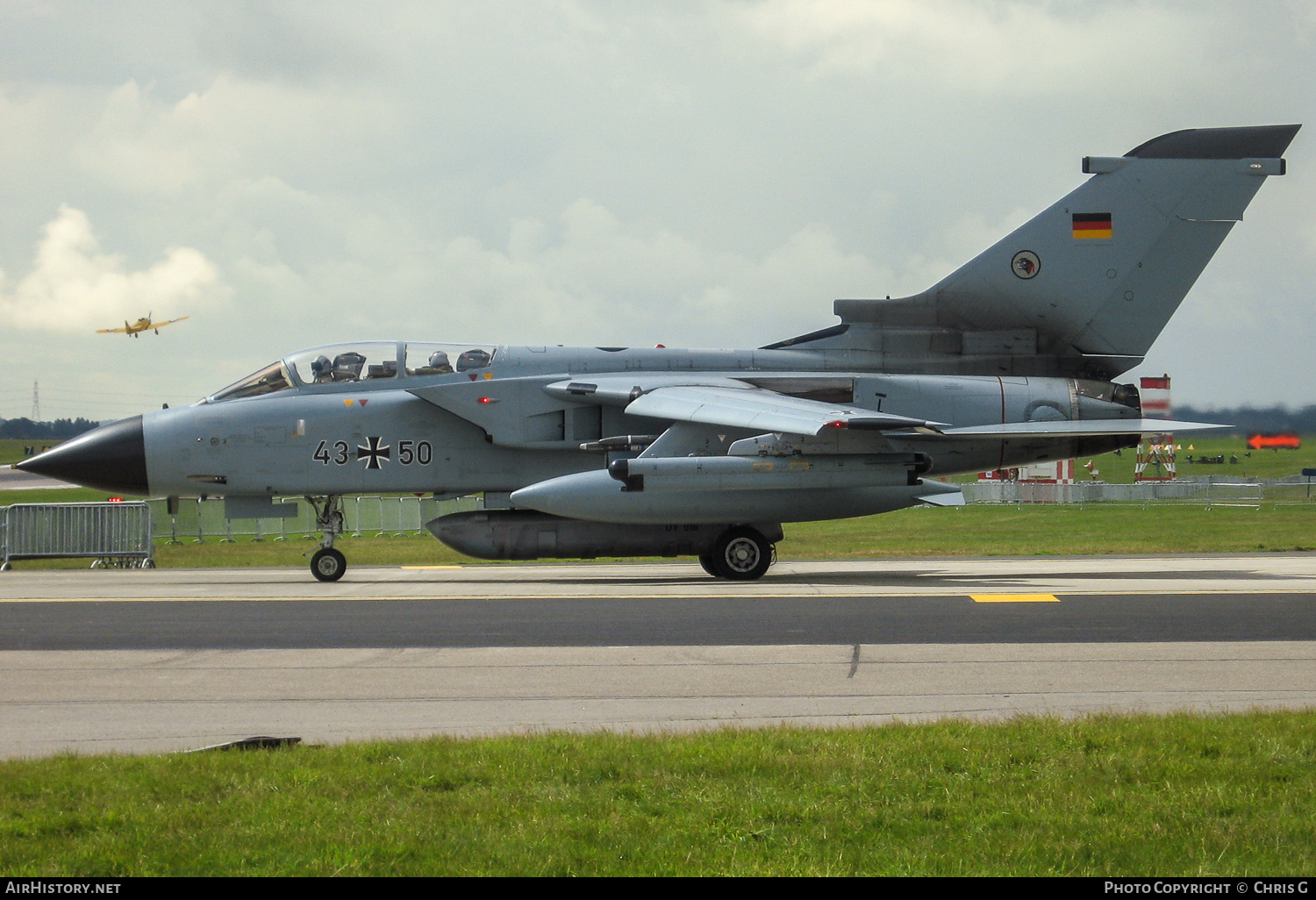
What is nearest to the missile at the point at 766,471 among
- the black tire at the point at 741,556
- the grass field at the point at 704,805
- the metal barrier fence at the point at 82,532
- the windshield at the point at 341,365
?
the black tire at the point at 741,556

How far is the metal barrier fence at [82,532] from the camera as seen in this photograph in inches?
867

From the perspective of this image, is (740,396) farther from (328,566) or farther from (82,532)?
(82,532)

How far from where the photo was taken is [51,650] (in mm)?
9742

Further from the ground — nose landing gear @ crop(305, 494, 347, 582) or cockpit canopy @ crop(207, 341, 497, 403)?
cockpit canopy @ crop(207, 341, 497, 403)

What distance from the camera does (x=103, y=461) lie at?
16.8m

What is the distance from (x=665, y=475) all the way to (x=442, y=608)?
400 cm

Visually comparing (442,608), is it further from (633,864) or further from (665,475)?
(633,864)

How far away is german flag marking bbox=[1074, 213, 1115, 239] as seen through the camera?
693 inches

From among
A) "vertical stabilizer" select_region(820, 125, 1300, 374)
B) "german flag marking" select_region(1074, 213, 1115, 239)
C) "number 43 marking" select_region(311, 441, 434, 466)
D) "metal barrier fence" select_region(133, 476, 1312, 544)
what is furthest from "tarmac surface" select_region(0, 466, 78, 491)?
"german flag marking" select_region(1074, 213, 1115, 239)

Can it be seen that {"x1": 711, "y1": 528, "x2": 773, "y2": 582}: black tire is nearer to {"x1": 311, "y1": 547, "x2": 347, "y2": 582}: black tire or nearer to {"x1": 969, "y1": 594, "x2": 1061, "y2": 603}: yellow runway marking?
{"x1": 969, "y1": 594, "x2": 1061, "y2": 603}: yellow runway marking

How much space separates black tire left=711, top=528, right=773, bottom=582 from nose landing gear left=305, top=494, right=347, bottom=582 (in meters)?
5.42

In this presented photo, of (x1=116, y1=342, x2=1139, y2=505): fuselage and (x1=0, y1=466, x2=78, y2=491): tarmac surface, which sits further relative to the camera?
(x1=0, y1=466, x2=78, y2=491): tarmac surface

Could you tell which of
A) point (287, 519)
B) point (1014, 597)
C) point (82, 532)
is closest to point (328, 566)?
point (82, 532)

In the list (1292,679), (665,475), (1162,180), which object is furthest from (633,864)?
(1162,180)
